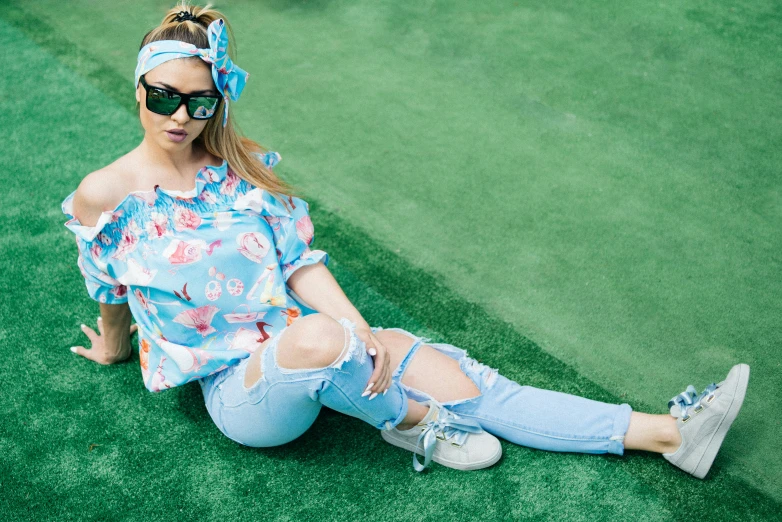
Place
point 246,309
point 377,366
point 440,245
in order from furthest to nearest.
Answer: point 440,245
point 246,309
point 377,366

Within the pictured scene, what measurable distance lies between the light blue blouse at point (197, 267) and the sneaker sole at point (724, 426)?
125 cm

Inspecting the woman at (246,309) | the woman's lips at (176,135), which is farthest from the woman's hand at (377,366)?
the woman's lips at (176,135)

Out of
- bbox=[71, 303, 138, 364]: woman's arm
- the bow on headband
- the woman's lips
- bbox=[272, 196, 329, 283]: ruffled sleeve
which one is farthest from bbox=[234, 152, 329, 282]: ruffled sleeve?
bbox=[71, 303, 138, 364]: woman's arm

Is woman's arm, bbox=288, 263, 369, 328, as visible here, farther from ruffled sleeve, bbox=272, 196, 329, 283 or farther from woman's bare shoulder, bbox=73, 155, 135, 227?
woman's bare shoulder, bbox=73, 155, 135, 227

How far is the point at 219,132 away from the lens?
227 centimetres

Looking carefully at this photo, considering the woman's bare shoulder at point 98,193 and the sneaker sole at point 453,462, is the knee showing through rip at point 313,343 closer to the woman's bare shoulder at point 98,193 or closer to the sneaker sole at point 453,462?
the sneaker sole at point 453,462

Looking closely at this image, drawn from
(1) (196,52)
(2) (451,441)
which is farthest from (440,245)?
(1) (196,52)

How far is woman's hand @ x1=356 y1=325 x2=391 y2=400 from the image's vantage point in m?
2.02

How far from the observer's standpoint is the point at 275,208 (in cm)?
231

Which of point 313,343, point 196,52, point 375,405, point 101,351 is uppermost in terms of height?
point 196,52

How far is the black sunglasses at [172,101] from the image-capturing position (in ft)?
6.77

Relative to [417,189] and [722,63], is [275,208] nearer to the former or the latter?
[417,189]

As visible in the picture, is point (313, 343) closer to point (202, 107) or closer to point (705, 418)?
point (202, 107)

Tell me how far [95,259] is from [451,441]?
3.77 feet
